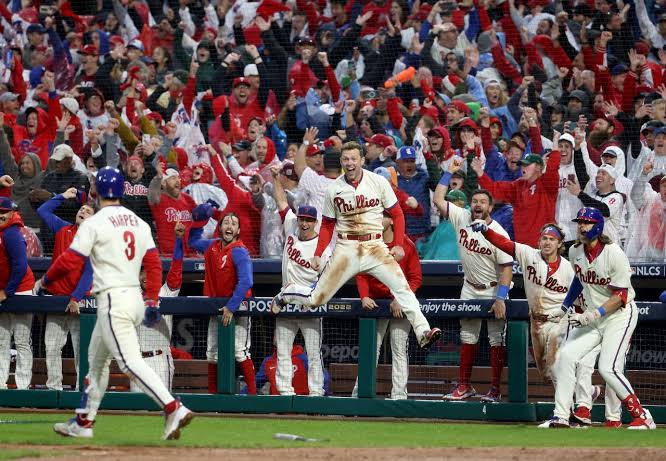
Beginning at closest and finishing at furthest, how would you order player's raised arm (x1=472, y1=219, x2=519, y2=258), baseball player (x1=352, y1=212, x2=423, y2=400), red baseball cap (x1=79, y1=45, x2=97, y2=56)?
player's raised arm (x1=472, y1=219, x2=519, y2=258), baseball player (x1=352, y1=212, x2=423, y2=400), red baseball cap (x1=79, y1=45, x2=97, y2=56)

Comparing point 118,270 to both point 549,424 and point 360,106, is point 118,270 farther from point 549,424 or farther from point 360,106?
point 360,106

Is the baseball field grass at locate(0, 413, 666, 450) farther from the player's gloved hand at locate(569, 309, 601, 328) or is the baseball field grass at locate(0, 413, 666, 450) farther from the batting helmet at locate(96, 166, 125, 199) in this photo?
the batting helmet at locate(96, 166, 125, 199)

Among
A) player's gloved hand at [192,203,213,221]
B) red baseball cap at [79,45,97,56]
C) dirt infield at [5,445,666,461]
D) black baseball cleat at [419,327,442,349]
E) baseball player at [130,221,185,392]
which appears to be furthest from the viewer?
red baseball cap at [79,45,97,56]

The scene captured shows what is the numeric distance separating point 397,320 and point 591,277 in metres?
1.81

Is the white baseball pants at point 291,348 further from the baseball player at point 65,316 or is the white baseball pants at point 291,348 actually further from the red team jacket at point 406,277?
the baseball player at point 65,316

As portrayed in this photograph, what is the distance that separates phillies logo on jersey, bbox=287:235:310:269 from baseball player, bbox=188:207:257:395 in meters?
0.39

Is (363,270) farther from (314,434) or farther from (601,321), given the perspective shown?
(601,321)

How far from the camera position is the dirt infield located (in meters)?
6.84

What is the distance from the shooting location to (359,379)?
10.0 metres

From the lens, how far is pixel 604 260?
29.6 ft

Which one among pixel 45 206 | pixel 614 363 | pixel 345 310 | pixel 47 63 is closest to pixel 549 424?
pixel 614 363

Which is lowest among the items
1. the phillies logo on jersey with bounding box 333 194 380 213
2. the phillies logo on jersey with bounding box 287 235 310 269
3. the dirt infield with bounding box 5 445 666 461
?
the dirt infield with bounding box 5 445 666 461

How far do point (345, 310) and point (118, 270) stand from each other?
2975mm

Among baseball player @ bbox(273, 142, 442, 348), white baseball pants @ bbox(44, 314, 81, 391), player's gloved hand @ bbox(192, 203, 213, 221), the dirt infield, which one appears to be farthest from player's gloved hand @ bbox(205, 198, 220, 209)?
the dirt infield
